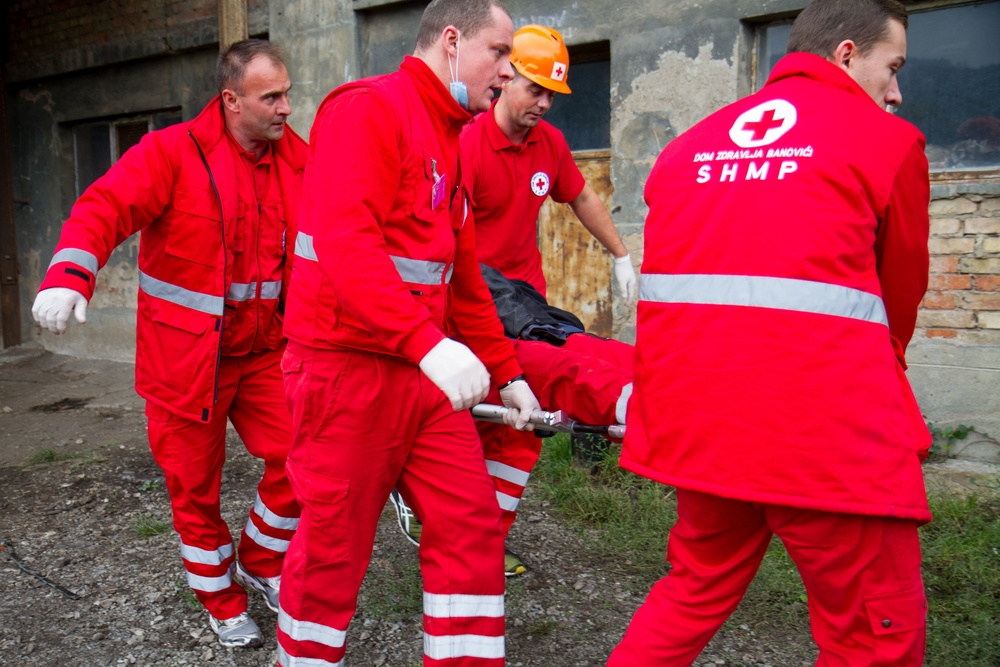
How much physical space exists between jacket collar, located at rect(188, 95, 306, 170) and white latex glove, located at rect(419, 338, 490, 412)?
5.09 ft

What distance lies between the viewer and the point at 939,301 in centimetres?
473

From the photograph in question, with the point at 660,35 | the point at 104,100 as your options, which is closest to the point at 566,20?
the point at 660,35

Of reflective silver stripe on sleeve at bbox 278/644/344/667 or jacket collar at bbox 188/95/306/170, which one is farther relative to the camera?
jacket collar at bbox 188/95/306/170

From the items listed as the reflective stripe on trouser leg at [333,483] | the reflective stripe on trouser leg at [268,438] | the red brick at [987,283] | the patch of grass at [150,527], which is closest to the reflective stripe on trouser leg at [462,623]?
the reflective stripe on trouser leg at [333,483]

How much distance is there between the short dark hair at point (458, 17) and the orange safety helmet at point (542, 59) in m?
1.20

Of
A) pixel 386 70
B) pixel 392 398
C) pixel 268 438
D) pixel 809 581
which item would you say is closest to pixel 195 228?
pixel 268 438

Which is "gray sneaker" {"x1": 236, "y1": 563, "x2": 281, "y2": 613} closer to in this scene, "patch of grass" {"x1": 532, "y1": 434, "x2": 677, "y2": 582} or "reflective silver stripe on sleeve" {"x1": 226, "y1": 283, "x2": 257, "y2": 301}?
"reflective silver stripe on sleeve" {"x1": 226, "y1": 283, "x2": 257, "y2": 301}

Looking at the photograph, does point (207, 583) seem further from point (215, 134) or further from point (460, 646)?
point (215, 134)

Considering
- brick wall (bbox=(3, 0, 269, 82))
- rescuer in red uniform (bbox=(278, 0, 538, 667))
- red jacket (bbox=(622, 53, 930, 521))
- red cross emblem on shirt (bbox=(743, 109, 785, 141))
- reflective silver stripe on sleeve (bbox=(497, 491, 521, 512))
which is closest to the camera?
red jacket (bbox=(622, 53, 930, 521))

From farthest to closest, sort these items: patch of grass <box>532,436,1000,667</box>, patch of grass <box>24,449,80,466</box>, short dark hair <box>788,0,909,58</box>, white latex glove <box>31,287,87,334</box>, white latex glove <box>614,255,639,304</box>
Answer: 1. patch of grass <box>24,449,80,466</box>
2. white latex glove <box>614,255,639,304</box>
3. patch of grass <box>532,436,1000,667</box>
4. white latex glove <box>31,287,87,334</box>
5. short dark hair <box>788,0,909,58</box>

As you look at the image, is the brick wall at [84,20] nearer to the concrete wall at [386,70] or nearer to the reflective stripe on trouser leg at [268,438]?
the concrete wall at [386,70]

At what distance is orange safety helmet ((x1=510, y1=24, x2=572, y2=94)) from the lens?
143 inches

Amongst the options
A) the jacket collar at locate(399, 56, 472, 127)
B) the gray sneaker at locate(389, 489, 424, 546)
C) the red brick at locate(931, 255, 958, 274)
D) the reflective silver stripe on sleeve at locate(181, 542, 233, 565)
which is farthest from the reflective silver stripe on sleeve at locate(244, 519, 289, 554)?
the red brick at locate(931, 255, 958, 274)

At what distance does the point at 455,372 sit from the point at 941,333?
143 inches
